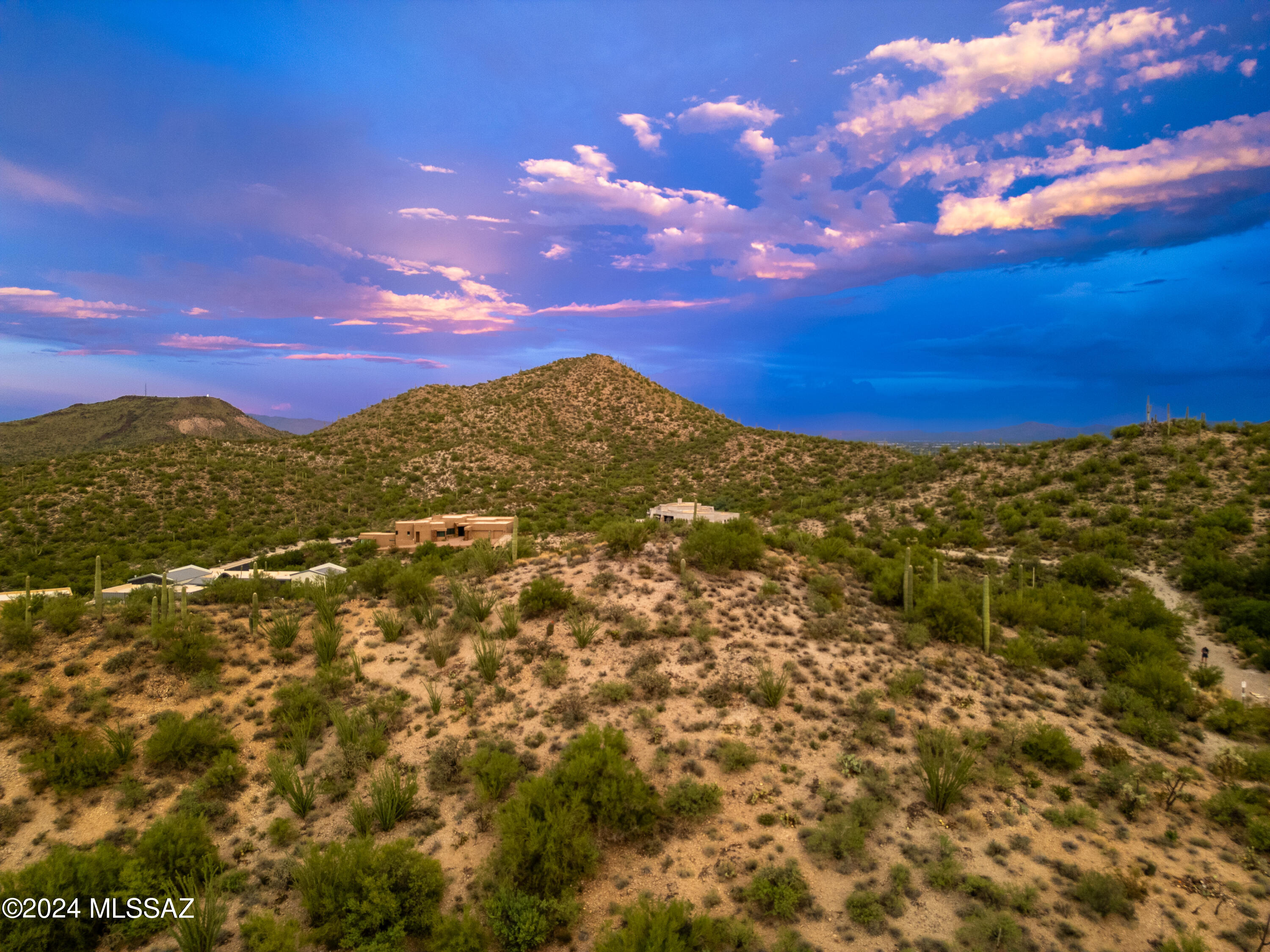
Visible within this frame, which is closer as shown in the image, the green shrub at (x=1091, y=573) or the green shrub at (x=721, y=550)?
the green shrub at (x=721, y=550)

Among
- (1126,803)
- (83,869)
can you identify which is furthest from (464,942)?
(1126,803)

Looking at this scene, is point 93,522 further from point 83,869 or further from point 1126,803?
point 1126,803

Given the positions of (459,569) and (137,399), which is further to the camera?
(137,399)

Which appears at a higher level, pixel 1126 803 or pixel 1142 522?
pixel 1142 522

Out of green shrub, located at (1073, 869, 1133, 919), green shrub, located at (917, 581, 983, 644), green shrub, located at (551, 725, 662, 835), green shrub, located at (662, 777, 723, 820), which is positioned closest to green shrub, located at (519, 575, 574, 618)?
green shrub, located at (551, 725, 662, 835)

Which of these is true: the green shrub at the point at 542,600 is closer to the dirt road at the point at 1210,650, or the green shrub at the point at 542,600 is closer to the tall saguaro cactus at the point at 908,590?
the tall saguaro cactus at the point at 908,590

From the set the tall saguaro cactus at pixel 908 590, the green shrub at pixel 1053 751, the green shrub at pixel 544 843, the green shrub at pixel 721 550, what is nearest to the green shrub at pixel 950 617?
the tall saguaro cactus at pixel 908 590
